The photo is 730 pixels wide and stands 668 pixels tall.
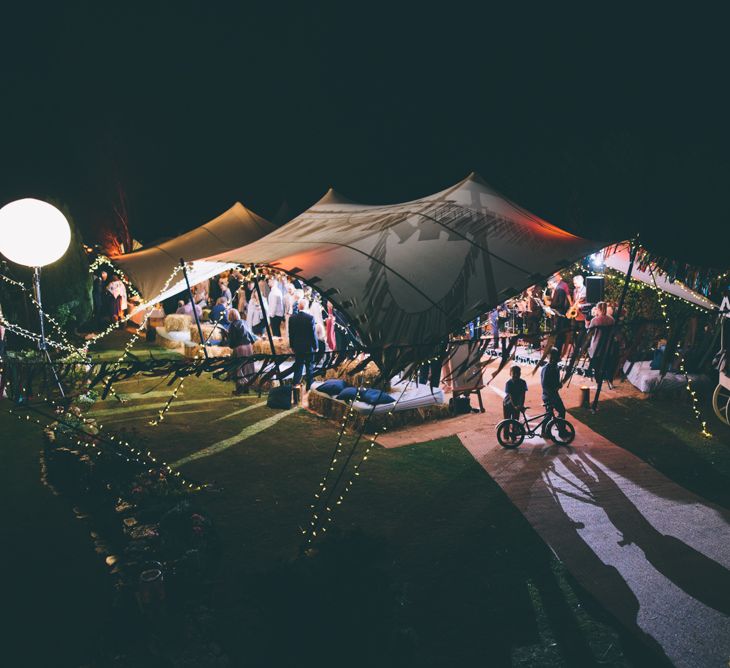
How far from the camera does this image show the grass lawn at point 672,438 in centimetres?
588

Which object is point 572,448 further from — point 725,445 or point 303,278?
point 303,278

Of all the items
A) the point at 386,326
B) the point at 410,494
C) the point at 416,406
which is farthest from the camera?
the point at 416,406

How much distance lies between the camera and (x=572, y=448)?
6.88 m

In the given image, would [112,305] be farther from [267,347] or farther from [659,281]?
[659,281]

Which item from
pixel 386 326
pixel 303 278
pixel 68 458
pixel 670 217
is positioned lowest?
pixel 68 458

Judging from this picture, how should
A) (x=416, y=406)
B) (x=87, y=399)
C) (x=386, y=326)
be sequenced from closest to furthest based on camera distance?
(x=386, y=326) < (x=416, y=406) < (x=87, y=399)

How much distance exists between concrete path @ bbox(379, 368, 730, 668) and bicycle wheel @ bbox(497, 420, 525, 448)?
0.12 m

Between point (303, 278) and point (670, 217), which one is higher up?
point (670, 217)

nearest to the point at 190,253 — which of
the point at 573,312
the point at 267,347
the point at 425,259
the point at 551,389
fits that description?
the point at 267,347

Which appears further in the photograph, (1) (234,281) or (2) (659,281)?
(1) (234,281)

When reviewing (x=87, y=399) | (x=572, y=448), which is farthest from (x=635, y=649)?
(x=87, y=399)

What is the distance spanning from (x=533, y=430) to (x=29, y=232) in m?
7.55

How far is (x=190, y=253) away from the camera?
9117 mm

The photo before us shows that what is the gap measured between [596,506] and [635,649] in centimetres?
203
